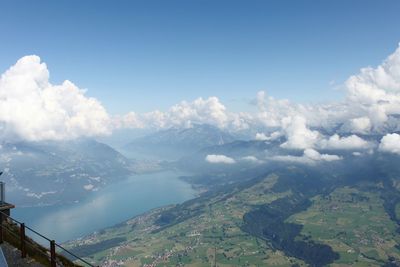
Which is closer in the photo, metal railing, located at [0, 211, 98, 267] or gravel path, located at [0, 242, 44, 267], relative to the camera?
metal railing, located at [0, 211, 98, 267]

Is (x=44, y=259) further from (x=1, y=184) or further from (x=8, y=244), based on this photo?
(x=1, y=184)

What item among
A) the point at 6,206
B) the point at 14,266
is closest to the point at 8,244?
the point at 14,266

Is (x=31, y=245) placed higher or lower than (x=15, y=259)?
higher

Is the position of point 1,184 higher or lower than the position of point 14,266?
higher

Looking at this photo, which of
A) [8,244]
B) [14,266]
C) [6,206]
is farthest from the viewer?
[6,206]

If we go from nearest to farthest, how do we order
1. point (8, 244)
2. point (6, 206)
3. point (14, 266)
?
point (14, 266), point (8, 244), point (6, 206)

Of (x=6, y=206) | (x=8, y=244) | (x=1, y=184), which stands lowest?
(x=8, y=244)

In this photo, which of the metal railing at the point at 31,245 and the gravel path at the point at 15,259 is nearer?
the metal railing at the point at 31,245

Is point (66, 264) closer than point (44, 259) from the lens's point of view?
No

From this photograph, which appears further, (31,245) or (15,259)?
(31,245)
